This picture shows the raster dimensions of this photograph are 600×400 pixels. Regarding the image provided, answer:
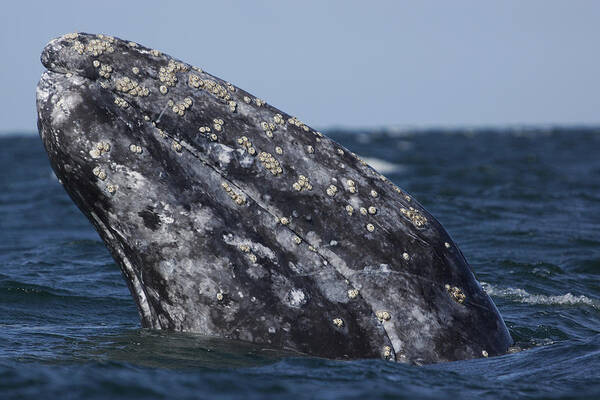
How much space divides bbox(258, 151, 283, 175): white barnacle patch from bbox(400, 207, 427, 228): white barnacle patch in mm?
945

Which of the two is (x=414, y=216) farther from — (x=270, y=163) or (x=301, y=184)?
(x=270, y=163)

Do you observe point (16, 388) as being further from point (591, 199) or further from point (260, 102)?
point (591, 199)

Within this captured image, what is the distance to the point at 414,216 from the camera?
595 centimetres

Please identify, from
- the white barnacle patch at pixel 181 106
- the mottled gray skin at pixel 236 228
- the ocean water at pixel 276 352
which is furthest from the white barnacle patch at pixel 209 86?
the ocean water at pixel 276 352

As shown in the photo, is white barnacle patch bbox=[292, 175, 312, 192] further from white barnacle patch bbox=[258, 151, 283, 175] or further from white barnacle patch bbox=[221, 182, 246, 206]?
white barnacle patch bbox=[221, 182, 246, 206]

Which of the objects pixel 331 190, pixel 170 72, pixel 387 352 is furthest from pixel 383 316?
pixel 170 72

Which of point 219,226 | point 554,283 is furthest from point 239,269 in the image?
point 554,283

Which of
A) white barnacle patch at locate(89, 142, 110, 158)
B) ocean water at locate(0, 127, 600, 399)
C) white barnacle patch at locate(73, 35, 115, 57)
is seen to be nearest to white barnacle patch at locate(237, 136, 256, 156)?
white barnacle patch at locate(89, 142, 110, 158)

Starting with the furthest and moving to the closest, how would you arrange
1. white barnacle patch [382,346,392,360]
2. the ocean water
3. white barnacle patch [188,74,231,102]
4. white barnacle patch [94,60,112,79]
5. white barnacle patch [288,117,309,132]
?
1. white barnacle patch [288,117,309,132]
2. white barnacle patch [188,74,231,102]
3. white barnacle patch [94,60,112,79]
4. white barnacle patch [382,346,392,360]
5. the ocean water

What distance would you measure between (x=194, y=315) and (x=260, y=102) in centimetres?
163

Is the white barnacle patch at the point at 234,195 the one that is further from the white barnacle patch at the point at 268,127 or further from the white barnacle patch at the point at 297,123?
the white barnacle patch at the point at 297,123

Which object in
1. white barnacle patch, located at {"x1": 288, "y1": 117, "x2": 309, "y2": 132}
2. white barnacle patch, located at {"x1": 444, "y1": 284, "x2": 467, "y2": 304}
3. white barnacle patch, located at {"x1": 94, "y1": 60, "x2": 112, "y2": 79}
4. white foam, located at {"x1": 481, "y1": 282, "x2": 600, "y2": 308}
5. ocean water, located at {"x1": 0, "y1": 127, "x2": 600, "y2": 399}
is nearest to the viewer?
ocean water, located at {"x1": 0, "y1": 127, "x2": 600, "y2": 399}

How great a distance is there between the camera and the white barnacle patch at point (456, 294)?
571 cm

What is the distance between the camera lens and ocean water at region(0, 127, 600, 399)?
4.63 meters
